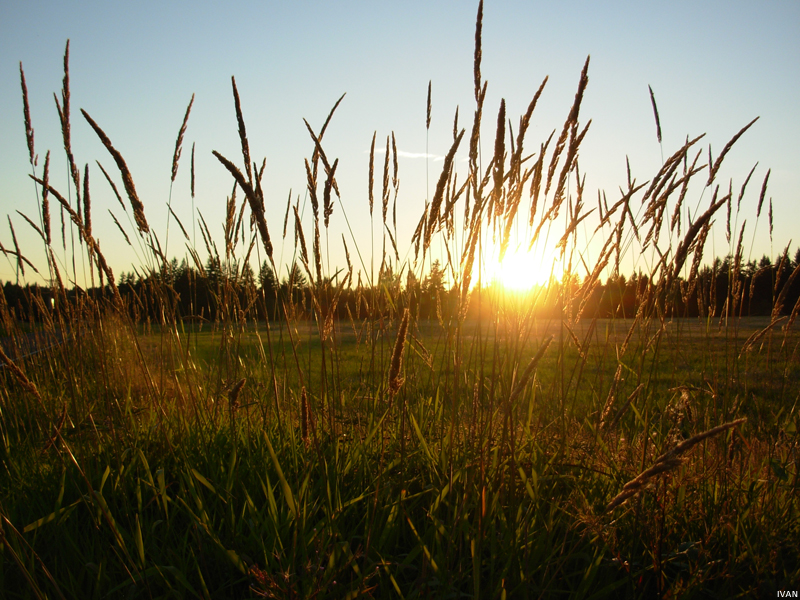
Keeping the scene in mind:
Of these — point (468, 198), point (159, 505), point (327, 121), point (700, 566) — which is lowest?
point (700, 566)

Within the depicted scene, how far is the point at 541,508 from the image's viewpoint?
143 cm

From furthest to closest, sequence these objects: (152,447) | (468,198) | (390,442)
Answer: (152,447)
(390,442)
(468,198)

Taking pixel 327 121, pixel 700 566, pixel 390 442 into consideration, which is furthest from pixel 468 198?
pixel 700 566

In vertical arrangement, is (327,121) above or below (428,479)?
above

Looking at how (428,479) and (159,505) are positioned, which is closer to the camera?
(159,505)

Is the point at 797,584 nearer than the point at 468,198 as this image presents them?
Yes

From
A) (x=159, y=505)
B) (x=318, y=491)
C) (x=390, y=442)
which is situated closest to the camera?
(x=159, y=505)

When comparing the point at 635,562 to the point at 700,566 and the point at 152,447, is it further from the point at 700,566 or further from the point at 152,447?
the point at 152,447

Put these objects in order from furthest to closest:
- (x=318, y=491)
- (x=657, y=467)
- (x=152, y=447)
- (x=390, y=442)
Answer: (x=152, y=447) → (x=390, y=442) → (x=318, y=491) → (x=657, y=467)

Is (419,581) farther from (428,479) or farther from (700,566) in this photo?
(700,566)

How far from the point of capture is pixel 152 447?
6.05ft

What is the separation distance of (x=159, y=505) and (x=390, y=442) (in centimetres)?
74

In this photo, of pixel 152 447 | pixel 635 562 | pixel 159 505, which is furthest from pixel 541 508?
pixel 152 447

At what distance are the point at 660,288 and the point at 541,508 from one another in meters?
0.72
